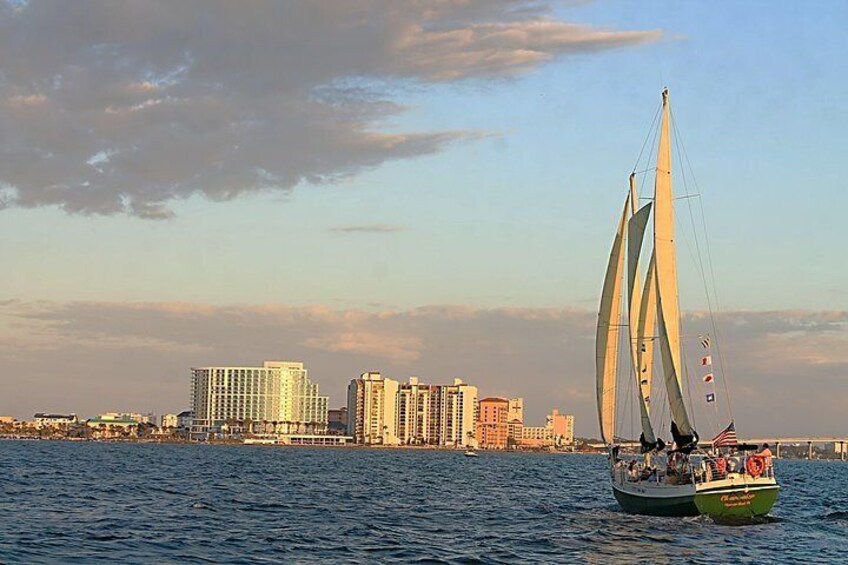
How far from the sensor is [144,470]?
11188cm

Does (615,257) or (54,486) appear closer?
(615,257)

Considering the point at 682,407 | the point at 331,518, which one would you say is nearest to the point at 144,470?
the point at 331,518

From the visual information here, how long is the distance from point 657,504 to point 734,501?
12.7ft

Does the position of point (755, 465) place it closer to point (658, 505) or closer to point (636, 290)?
point (658, 505)

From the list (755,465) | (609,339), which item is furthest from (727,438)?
(609,339)

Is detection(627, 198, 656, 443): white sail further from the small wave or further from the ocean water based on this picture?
the small wave

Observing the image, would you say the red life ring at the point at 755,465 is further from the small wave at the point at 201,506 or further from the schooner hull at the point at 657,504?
the small wave at the point at 201,506

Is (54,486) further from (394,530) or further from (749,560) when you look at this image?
(749,560)

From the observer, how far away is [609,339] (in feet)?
220

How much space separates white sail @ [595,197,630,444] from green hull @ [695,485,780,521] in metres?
12.0

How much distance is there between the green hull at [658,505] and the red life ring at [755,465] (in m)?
2.75

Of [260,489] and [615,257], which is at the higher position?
[615,257]

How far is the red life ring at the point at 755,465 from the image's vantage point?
5506 cm

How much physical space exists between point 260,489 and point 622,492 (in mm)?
29841
